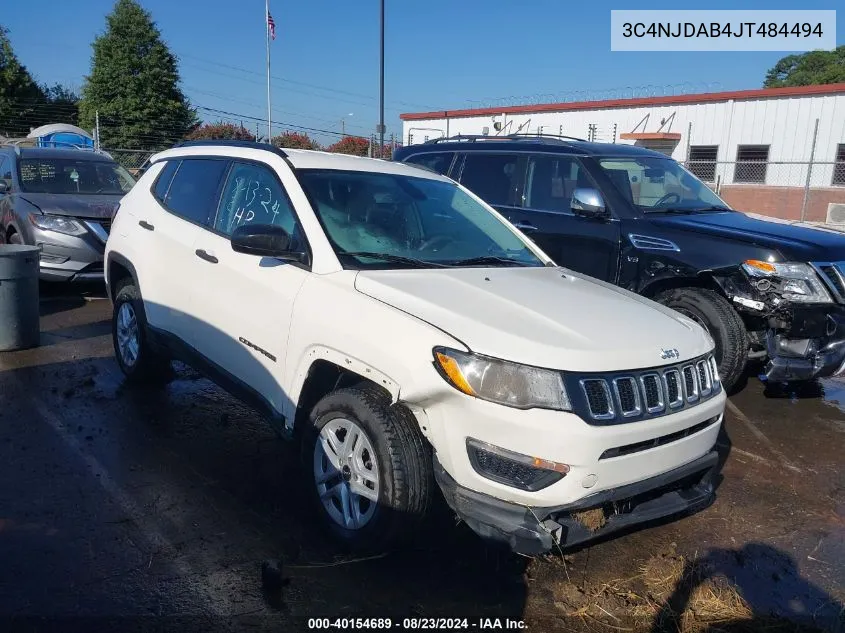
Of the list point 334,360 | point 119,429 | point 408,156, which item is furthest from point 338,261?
Answer: point 408,156

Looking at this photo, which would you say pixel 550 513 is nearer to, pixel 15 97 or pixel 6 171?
pixel 6 171

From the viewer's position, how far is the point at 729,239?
560 centimetres

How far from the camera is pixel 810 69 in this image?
59844mm

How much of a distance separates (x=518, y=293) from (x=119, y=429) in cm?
297

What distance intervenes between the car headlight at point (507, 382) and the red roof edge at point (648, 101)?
2205cm

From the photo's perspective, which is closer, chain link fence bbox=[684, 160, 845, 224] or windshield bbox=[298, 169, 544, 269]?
windshield bbox=[298, 169, 544, 269]

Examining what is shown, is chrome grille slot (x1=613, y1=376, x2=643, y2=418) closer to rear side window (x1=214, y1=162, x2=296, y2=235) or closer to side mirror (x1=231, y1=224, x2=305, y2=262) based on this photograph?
side mirror (x1=231, y1=224, x2=305, y2=262)

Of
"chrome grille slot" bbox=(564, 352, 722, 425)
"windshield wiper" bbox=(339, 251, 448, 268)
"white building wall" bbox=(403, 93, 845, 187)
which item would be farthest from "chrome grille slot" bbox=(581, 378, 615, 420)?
"white building wall" bbox=(403, 93, 845, 187)

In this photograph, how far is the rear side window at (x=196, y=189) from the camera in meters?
4.70

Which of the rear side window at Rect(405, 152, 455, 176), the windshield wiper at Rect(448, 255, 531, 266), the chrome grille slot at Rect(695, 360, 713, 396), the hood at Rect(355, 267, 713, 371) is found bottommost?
the chrome grille slot at Rect(695, 360, 713, 396)

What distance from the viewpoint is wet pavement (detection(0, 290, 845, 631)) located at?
3.07 metres

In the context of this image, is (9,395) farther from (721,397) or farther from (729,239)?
(729,239)

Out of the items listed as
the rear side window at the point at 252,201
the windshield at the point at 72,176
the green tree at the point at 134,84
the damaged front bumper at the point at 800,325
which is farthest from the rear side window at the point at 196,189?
the green tree at the point at 134,84

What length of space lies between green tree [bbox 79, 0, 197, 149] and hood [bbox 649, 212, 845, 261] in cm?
2924
